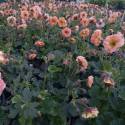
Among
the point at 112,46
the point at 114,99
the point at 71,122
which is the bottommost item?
the point at 71,122

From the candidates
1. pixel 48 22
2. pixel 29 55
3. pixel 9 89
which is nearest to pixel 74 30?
pixel 48 22

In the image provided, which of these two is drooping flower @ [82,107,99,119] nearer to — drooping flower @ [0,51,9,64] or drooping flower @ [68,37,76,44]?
drooping flower @ [0,51,9,64]

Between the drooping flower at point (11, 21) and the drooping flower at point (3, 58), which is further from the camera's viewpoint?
the drooping flower at point (11, 21)

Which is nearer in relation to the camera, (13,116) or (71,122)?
(13,116)

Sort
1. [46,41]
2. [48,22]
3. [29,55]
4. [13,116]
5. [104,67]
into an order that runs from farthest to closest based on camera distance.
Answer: [48,22] → [46,41] → [29,55] → [104,67] → [13,116]

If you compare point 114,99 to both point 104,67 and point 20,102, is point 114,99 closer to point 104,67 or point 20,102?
point 104,67

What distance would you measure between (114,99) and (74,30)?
38.3 inches

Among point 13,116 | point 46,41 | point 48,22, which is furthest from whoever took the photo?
point 48,22

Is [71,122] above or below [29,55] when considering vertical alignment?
below

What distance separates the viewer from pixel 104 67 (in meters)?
2.36

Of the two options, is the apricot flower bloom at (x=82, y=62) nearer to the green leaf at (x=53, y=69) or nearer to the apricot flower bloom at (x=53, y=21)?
the green leaf at (x=53, y=69)

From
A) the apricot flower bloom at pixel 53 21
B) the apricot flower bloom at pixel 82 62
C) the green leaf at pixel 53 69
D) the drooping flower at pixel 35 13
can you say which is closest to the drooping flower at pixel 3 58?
the green leaf at pixel 53 69

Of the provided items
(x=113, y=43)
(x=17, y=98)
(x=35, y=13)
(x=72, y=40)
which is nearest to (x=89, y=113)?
(x=17, y=98)

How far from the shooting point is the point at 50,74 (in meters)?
2.37
